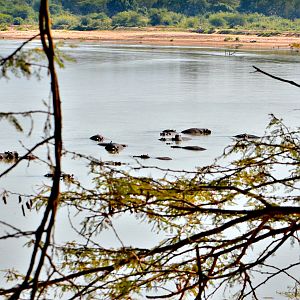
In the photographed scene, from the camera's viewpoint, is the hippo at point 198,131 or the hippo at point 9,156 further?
the hippo at point 198,131

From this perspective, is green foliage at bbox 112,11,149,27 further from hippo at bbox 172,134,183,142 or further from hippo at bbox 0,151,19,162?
hippo at bbox 0,151,19,162

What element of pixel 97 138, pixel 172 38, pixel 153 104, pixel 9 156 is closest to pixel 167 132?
pixel 97 138

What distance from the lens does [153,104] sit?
21.8m

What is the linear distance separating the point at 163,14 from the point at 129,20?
2908 mm

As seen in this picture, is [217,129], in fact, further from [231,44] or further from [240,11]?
[240,11]

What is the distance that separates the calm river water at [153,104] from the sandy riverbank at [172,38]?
1475 cm

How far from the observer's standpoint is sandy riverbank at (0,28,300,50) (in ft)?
168

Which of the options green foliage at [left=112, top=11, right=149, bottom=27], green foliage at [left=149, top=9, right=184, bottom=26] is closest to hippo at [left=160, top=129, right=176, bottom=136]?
green foliage at [left=112, top=11, right=149, bottom=27]

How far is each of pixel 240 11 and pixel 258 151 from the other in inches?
2751

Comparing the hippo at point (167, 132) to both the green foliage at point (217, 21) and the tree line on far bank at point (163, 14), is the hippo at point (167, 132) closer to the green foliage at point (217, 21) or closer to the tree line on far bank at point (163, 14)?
the tree line on far bank at point (163, 14)

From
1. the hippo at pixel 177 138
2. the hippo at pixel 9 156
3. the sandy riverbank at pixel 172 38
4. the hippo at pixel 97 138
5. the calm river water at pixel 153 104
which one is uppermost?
the hippo at pixel 9 156

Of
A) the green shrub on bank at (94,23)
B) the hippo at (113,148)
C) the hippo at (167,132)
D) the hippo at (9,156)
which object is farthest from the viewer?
the green shrub on bank at (94,23)

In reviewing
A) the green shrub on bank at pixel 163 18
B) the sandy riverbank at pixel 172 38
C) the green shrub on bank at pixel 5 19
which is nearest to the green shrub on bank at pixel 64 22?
the sandy riverbank at pixel 172 38

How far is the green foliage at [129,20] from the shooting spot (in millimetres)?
64500
